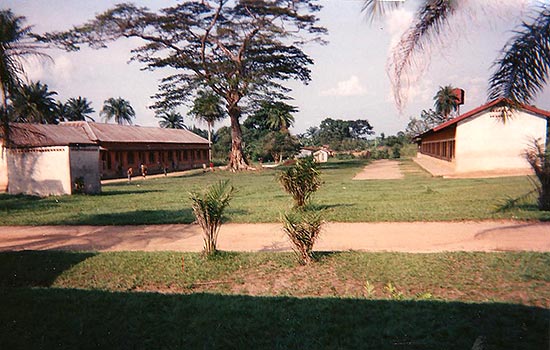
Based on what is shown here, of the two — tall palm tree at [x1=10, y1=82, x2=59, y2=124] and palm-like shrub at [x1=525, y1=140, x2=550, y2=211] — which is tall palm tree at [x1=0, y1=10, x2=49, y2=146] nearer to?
tall palm tree at [x1=10, y1=82, x2=59, y2=124]

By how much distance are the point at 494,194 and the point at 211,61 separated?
56.3ft

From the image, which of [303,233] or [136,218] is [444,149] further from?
[303,233]

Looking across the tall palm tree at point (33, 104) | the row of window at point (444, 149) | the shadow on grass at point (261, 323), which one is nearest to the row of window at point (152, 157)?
the tall palm tree at point (33, 104)

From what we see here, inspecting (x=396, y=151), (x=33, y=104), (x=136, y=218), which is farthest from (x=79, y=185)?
(x=396, y=151)

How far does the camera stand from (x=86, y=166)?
42.7ft

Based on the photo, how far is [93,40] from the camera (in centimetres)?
729

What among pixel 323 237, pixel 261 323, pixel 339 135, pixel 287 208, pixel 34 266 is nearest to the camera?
pixel 261 323

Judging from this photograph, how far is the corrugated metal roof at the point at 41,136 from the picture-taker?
22.0 feet

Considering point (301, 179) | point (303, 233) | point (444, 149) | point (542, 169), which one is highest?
point (444, 149)

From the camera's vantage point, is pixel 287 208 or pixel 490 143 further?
pixel 490 143

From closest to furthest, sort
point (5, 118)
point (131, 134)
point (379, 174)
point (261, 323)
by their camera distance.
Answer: point (261, 323)
point (5, 118)
point (379, 174)
point (131, 134)

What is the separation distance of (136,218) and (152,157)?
21.4 m

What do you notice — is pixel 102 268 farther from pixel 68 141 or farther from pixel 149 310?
pixel 68 141

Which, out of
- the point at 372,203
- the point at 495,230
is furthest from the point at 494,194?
the point at 495,230
